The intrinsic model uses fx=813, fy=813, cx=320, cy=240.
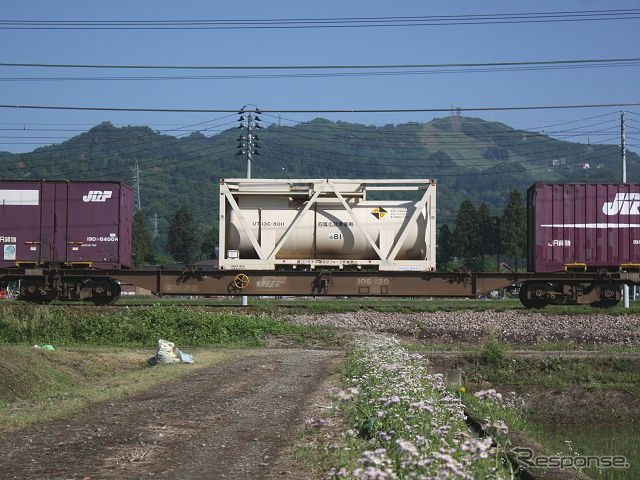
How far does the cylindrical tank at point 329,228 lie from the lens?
80.1 feet

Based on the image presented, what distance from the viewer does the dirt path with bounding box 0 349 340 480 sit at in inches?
278

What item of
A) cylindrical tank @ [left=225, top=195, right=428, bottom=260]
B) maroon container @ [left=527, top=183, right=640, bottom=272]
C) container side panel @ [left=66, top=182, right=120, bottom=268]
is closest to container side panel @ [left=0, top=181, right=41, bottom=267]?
container side panel @ [left=66, top=182, right=120, bottom=268]

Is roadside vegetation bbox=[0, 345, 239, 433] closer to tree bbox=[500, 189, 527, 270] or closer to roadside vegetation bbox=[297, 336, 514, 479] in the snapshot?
roadside vegetation bbox=[297, 336, 514, 479]

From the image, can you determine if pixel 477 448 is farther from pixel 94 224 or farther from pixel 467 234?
pixel 467 234

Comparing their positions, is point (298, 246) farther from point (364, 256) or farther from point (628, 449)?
point (628, 449)

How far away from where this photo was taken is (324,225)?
24.4 meters

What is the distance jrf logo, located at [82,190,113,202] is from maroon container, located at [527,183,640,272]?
1460 cm

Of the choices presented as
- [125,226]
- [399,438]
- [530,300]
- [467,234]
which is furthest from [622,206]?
[467,234]

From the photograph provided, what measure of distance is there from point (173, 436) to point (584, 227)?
850 inches

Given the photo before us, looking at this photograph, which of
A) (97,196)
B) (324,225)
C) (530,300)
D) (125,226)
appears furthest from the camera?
(125,226)

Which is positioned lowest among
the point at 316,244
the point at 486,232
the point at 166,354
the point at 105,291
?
the point at 166,354

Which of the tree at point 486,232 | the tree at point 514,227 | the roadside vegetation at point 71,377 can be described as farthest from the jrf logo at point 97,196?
the tree at point 486,232

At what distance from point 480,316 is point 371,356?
15751 mm

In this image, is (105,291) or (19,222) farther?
(19,222)
